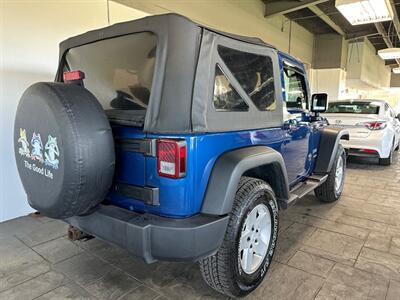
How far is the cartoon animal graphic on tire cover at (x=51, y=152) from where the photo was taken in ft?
5.00

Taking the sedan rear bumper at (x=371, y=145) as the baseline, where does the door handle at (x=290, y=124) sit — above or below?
above

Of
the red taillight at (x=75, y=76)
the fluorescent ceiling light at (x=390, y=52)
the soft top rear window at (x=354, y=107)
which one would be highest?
the fluorescent ceiling light at (x=390, y=52)

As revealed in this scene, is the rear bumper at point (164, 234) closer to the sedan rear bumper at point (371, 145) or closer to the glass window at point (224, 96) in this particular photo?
the glass window at point (224, 96)

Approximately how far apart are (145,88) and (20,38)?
2214 mm

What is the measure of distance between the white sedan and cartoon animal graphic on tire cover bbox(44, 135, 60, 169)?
18.5ft

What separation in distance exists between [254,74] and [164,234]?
124 centimetres

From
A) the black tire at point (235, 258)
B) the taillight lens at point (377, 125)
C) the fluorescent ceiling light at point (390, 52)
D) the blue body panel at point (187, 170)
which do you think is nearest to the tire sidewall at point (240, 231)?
the black tire at point (235, 258)

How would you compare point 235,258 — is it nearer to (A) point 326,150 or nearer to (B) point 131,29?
(B) point 131,29

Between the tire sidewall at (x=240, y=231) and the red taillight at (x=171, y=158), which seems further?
the tire sidewall at (x=240, y=231)

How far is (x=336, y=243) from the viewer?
9.18 ft

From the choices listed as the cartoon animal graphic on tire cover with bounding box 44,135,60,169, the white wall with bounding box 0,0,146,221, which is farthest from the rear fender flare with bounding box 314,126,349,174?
the white wall with bounding box 0,0,146,221

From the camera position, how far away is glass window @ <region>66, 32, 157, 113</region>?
5.68 ft

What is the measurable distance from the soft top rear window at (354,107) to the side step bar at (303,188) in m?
3.26

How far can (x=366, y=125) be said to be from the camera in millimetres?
5727
